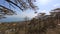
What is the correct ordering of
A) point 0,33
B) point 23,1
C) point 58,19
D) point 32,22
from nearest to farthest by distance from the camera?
1. point 23,1
2. point 0,33
3. point 32,22
4. point 58,19

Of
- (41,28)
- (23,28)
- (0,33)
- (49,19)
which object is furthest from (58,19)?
(0,33)

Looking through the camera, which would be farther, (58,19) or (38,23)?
(58,19)

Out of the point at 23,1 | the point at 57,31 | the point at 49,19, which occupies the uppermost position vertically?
the point at 23,1

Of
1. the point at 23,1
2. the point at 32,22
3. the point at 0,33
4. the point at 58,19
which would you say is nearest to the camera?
the point at 23,1

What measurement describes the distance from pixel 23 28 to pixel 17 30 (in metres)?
0.47

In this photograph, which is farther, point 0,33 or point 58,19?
point 58,19

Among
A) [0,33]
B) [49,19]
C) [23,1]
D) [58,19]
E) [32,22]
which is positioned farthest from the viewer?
[58,19]

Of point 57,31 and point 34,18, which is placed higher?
point 34,18

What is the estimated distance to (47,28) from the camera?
14.3m

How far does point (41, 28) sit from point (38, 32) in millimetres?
387

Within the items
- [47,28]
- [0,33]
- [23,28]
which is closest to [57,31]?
[47,28]

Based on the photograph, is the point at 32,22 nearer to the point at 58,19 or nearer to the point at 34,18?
the point at 34,18

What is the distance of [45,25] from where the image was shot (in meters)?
14.2

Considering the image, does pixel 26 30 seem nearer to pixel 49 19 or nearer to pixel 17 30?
pixel 17 30
